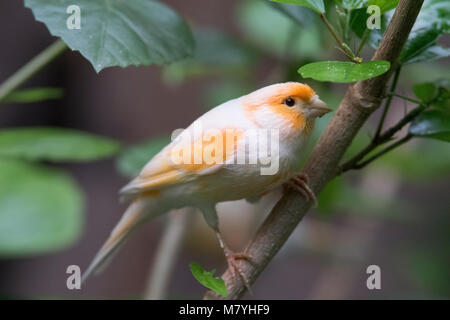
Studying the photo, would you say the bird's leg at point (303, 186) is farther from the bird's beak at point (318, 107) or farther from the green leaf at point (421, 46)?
the green leaf at point (421, 46)

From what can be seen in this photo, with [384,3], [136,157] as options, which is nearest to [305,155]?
[136,157]

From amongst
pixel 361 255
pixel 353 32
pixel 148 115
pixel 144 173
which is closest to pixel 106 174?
pixel 148 115

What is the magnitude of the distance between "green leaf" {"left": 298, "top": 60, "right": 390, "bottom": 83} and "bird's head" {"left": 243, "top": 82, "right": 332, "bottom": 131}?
102 millimetres

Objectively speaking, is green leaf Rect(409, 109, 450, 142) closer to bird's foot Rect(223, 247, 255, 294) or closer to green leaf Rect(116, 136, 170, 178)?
bird's foot Rect(223, 247, 255, 294)

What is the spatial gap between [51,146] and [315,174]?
0.71m

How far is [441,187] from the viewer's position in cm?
263

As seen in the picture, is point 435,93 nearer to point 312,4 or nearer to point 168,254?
point 312,4

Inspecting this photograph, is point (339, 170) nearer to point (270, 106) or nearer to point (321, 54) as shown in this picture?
point (270, 106)

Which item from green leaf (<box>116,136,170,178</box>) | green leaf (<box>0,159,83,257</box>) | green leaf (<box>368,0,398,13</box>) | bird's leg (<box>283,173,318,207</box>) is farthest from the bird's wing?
green leaf (<box>0,159,83,257</box>)

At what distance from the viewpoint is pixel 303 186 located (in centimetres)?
75

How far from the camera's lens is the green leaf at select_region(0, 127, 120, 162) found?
3.89 feet

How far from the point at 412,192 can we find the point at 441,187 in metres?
0.15

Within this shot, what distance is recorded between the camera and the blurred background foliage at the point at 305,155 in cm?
78

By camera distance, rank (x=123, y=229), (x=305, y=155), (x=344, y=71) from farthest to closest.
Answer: (x=305, y=155), (x=123, y=229), (x=344, y=71)
